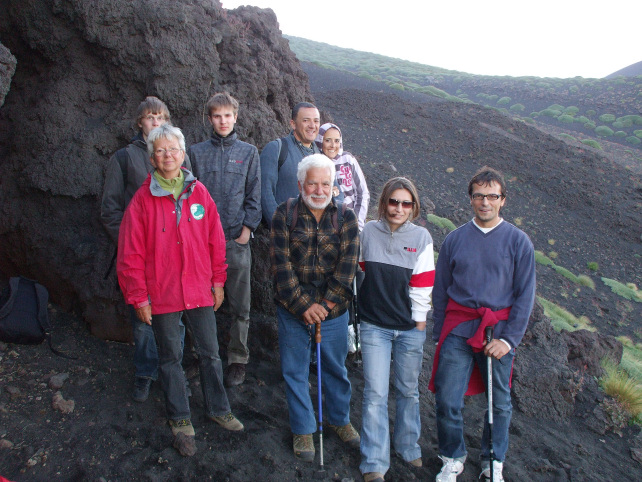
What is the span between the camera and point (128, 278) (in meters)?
3.30

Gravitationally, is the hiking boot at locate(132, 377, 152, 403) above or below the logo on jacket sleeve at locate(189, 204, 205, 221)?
below

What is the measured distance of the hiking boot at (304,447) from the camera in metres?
3.61

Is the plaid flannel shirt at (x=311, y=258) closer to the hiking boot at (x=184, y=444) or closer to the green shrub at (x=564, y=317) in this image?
the hiking boot at (x=184, y=444)

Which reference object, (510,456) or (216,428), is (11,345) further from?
(510,456)

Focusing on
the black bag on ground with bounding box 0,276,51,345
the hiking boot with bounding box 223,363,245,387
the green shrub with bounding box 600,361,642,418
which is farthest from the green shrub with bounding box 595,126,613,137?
the black bag on ground with bounding box 0,276,51,345

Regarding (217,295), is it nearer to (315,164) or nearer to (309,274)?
(309,274)

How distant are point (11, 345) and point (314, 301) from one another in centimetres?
304

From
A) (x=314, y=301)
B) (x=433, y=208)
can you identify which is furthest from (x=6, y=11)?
→ (x=433, y=208)

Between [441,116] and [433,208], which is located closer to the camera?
[433,208]

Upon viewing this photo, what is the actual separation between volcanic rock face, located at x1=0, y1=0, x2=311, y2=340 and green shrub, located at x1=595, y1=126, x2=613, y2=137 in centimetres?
3261

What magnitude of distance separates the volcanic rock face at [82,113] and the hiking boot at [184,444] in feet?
5.73

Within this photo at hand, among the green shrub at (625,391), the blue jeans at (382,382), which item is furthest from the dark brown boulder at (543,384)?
the blue jeans at (382,382)

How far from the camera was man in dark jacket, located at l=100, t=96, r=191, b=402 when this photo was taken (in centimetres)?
381

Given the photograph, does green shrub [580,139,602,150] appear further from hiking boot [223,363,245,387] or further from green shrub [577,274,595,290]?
hiking boot [223,363,245,387]
